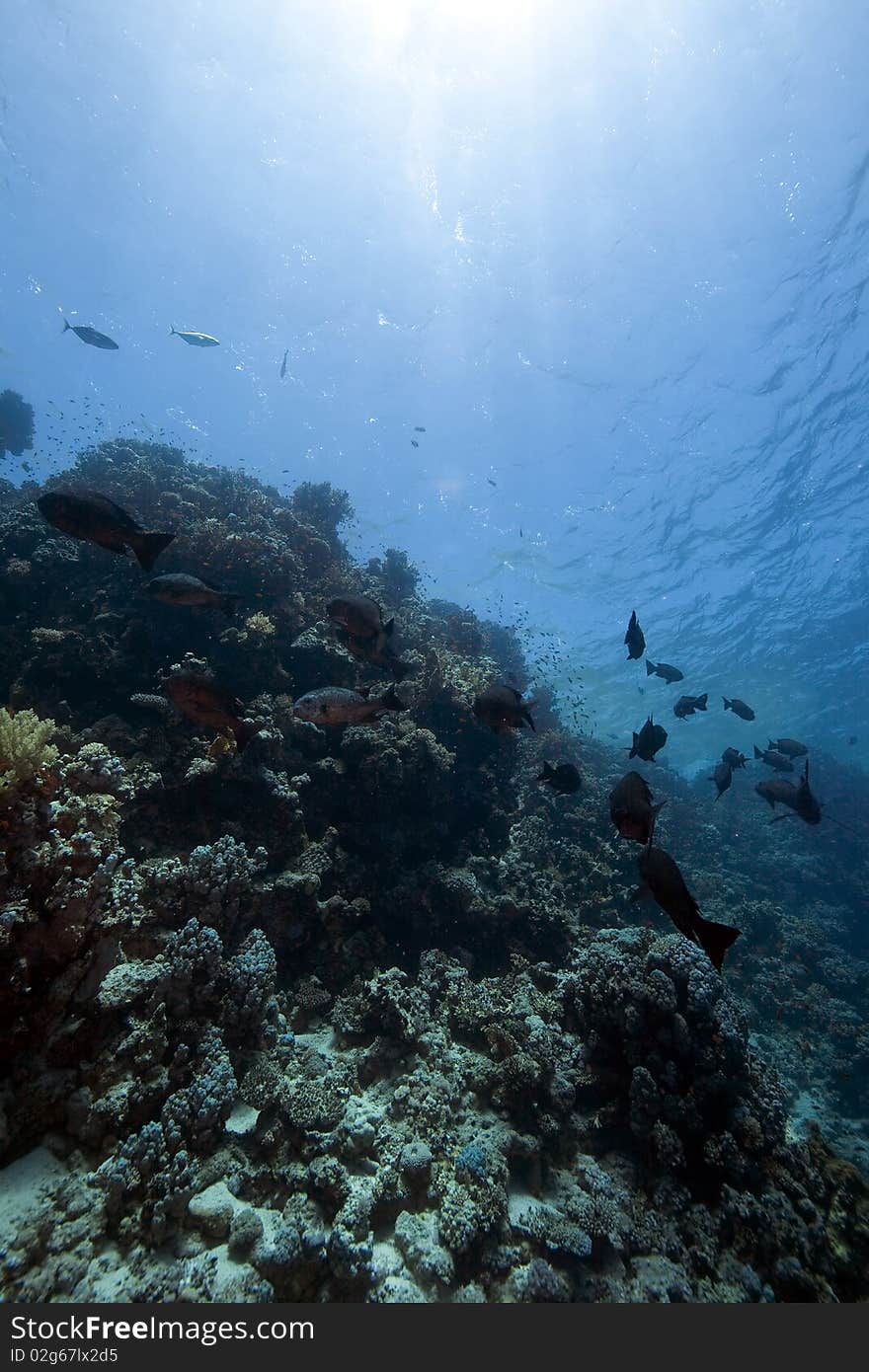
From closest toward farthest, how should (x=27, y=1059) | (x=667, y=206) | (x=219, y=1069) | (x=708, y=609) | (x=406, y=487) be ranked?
(x=27, y=1059) → (x=219, y=1069) → (x=667, y=206) → (x=406, y=487) → (x=708, y=609)

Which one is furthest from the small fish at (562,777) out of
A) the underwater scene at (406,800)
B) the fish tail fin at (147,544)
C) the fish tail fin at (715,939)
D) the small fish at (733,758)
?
the small fish at (733,758)

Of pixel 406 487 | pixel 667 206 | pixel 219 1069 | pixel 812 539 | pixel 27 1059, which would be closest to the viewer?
pixel 27 1059

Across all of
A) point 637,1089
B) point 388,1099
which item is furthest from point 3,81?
point 637,1089

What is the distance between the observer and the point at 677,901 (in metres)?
2.91

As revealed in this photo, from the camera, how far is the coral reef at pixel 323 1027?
143 inches

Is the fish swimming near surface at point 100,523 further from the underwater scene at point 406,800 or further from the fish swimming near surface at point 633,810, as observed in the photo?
the fish swimming near surface at point 633,810

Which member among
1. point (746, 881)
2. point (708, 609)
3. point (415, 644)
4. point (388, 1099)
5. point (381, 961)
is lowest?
point (388, 1099)

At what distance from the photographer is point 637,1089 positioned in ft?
16.7

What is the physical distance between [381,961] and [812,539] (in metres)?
31.7

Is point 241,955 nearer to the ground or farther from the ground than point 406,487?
nearer to the ground

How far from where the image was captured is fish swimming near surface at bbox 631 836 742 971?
2520mm

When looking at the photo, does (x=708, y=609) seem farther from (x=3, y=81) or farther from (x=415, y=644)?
(x=3, y=81)

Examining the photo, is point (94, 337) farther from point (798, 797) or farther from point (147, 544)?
point (798, 797)

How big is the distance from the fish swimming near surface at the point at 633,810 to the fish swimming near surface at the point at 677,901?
0.43 m
